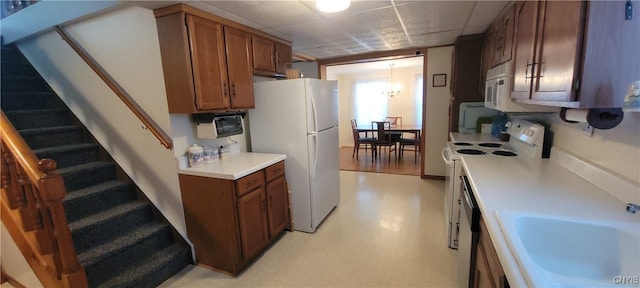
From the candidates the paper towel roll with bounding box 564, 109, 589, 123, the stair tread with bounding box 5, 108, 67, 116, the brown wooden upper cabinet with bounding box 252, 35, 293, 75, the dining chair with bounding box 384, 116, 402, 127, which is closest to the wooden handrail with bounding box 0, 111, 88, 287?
the stair tread with bounding box 5, 108, 67, 116

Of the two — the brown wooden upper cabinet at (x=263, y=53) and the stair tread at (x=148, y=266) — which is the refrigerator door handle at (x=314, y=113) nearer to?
the brown wooden upper cabinet at (x=263, y=53)

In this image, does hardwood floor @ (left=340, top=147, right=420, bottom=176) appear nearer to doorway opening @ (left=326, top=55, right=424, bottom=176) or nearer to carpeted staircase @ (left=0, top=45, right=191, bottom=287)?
doorway opening @ (left=326, top=55, right=424, bottom=176)

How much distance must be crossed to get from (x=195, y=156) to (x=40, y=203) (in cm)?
92

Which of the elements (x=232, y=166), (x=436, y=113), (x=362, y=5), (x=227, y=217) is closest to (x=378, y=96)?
(x=436, y=113)

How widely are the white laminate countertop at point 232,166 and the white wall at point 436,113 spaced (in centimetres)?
268

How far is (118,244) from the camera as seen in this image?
202 centimetres

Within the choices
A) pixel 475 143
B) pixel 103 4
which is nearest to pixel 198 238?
pixel 103 4

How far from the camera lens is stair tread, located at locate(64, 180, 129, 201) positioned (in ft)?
6.88

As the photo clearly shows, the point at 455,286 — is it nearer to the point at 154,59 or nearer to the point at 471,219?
the point at 471,219

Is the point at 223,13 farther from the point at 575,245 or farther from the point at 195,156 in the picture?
the point at 575,245

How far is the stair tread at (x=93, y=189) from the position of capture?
6.88 feet

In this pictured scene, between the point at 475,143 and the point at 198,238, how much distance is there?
2.81 m

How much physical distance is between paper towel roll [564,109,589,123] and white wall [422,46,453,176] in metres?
2.69

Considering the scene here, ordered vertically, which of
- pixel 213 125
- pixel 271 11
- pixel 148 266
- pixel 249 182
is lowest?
pixel 148 266
